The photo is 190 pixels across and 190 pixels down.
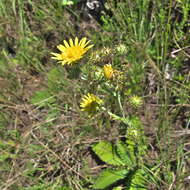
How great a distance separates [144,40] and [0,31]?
5.07 feet

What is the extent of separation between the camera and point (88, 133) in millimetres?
2707

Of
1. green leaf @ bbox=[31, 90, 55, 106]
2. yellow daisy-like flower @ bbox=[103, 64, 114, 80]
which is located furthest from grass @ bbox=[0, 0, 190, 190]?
yellow daisy-like flower @ bbox=[103, 64, 114, 80]

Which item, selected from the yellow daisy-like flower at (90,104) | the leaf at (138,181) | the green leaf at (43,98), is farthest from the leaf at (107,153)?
the green leaf at (43,98)

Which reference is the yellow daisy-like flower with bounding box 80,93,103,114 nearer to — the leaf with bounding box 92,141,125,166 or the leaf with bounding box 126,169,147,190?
the leaf with bounding box 92,141,125,166

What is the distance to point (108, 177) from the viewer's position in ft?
7.84

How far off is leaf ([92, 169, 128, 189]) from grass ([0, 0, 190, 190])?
73 millimetres

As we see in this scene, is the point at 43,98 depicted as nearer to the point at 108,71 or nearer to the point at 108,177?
the point at 108,177

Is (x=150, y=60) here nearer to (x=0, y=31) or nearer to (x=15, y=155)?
(x=15, y=155)

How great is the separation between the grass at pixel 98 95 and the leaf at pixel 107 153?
0.07 meters

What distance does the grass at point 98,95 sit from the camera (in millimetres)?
2441

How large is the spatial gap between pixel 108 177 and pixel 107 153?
0.69ft

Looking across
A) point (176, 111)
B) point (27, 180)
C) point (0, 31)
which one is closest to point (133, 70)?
point (176, 111)

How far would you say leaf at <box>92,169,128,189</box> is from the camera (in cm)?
235

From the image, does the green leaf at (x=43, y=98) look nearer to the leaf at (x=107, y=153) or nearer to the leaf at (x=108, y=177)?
the leaf at (x=107, y=153)
